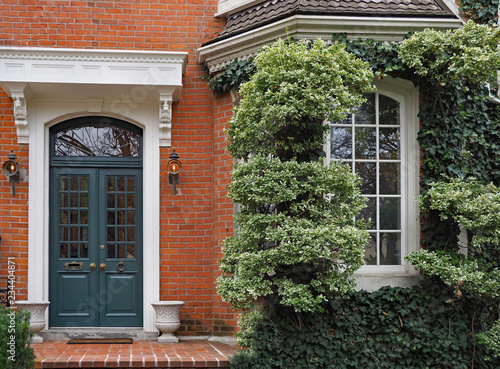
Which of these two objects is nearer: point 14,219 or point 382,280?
point 382,280

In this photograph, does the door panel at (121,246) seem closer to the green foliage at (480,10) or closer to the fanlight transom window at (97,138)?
the fanlight transom window at (97,138)

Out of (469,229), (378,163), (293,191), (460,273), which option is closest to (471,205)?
(469,229)

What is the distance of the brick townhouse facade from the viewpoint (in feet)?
26.0

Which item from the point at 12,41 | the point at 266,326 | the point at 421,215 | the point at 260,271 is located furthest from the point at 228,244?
the point at 12,41

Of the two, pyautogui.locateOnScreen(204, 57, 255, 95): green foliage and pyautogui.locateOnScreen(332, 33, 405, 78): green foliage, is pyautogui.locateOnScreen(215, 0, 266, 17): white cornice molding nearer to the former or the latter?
pyautogui.locateOnScreen(204, 57, 255, 95): green foliage

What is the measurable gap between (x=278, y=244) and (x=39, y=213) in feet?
11.2

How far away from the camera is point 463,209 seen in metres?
6.78

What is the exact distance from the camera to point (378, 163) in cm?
759

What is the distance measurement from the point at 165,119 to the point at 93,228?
69.9 inches

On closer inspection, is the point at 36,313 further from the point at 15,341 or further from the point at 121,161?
the point at 121,161

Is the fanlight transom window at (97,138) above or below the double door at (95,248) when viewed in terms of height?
above

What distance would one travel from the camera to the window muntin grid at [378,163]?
7520mm

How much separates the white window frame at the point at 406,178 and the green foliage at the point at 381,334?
29 cm

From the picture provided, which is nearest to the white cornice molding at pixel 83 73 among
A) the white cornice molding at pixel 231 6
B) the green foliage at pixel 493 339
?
the white cornice molding at pixel 231 6
